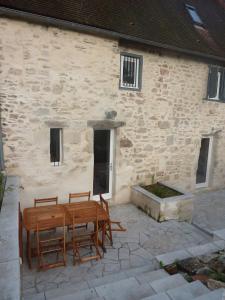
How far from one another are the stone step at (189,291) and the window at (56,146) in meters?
4.02

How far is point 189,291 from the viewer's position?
299cm

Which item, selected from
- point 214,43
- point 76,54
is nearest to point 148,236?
point 76,54

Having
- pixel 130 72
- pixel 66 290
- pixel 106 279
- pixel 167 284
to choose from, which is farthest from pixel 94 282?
pixel 130 72

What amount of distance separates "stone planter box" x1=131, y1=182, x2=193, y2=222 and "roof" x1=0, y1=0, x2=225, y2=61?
4.11 m

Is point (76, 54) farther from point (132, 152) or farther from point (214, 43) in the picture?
point (214, 43)

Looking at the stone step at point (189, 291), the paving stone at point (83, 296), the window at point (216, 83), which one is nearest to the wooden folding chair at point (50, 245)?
the paving stone at point (83, 296)

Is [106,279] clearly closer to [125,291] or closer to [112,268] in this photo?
[112,268]

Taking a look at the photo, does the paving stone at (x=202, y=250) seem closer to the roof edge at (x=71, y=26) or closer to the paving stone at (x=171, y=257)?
the paving stone at (x=171, y=257)

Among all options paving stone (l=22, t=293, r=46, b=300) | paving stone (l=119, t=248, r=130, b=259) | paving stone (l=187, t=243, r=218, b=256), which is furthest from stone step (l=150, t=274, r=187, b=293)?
paving stone (l=22, t=293, r=46, b=300)

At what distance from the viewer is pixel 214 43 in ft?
27.6

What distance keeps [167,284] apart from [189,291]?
16.1 inches

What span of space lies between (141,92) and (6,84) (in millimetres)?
3568

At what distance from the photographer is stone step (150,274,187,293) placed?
10.7ft

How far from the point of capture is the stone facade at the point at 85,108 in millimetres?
5316
